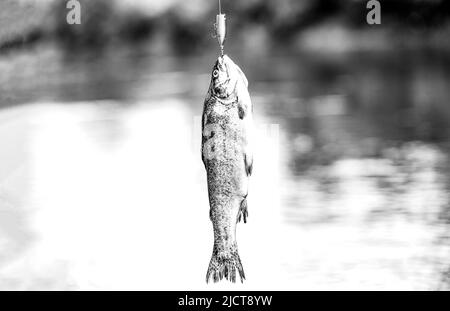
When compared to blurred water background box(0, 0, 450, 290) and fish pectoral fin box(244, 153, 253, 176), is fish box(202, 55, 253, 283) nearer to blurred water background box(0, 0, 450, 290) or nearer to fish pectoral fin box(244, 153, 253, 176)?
fish pectoral fin box(244, 153, 253, 176)

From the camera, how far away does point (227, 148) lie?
4.50 metres

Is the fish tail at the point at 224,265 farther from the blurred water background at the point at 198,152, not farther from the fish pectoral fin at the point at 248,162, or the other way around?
the blurred water background at the point at 198,152

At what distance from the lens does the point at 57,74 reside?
3325 centimetres

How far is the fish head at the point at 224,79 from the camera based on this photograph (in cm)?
441

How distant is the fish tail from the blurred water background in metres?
1.32

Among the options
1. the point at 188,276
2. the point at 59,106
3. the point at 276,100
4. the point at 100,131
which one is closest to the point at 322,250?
the point at 188,276

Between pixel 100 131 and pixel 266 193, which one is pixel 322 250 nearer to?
pixel 266 193

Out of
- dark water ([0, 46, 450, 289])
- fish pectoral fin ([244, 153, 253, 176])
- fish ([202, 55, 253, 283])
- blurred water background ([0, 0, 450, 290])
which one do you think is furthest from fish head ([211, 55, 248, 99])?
dark water ([0, 46, 450, 289])

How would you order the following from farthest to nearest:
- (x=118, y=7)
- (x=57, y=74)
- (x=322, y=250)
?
(x=57, y=74), (x=118, y=7), (x=322, y=250)

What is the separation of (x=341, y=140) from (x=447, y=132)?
1605mm

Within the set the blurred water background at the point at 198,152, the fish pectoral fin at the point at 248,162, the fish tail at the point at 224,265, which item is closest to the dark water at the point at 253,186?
the blurred water background at the point at 198,152

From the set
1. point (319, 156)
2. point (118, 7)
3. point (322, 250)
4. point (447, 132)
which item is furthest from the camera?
point (118, 7)

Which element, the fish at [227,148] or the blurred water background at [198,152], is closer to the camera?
the fish at [227,148]

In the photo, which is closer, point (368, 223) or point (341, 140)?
point (368, 223)
